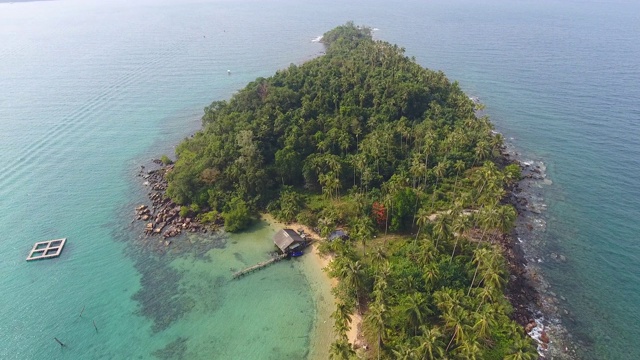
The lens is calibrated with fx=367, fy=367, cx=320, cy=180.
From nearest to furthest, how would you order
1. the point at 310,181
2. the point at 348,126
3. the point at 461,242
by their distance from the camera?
the point at 461,242 → the point at 310,181 → the point at 348,126

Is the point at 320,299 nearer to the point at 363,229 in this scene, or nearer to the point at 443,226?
the point at 363,229

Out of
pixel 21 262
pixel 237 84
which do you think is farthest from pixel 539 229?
pixel 237 84

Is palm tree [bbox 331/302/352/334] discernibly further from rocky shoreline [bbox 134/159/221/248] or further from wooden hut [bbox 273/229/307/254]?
rocky shoreline [bbox 134/159/221/248]

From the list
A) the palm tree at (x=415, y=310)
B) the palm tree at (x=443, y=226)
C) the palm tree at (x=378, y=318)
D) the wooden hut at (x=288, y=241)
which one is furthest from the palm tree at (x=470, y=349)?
the wooden hut at (x=288, y=241)

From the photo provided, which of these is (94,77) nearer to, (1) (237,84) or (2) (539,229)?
(1) (237,84)

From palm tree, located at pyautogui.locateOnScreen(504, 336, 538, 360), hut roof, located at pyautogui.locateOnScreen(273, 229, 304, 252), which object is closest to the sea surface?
hut roof, located at pyautogui.locateOnScreen(273, 229, 304, 252)

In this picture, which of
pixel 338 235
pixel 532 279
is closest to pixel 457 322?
pixel 532 279
